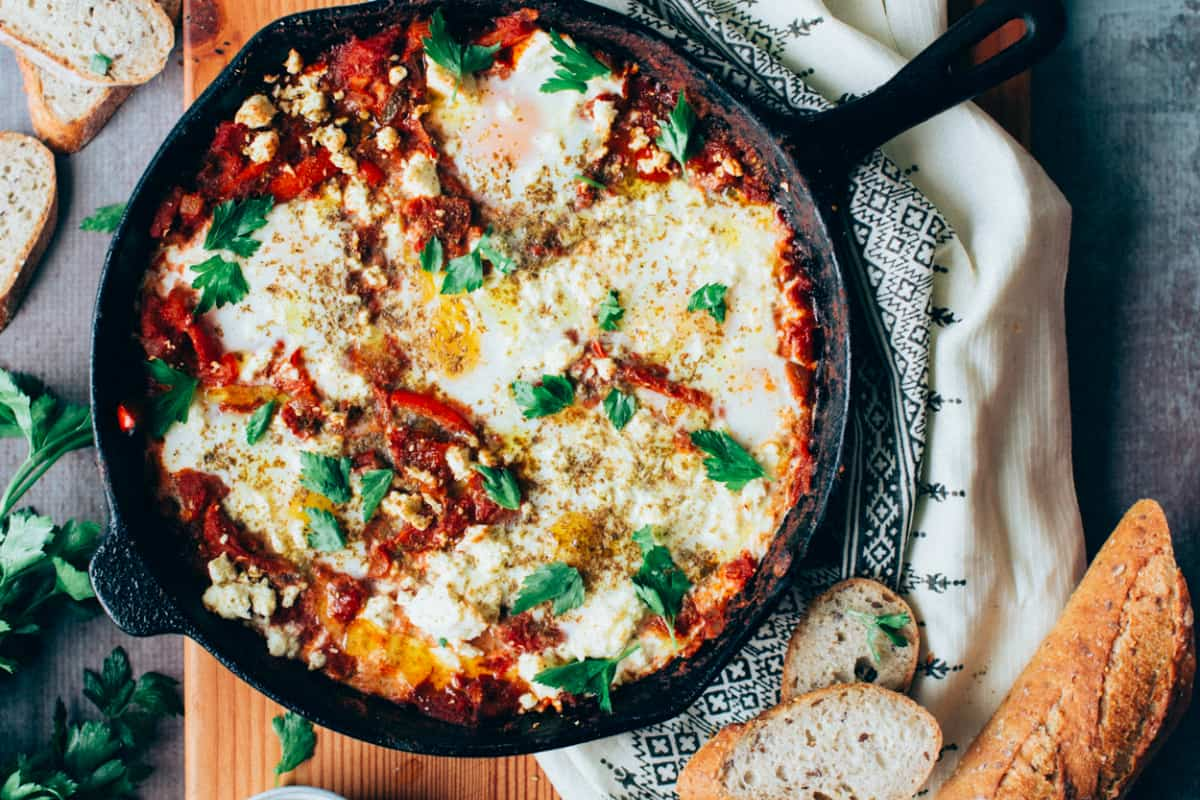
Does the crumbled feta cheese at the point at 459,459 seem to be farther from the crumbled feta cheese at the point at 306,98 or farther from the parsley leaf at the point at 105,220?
the parsley leaf at the point at 105,220

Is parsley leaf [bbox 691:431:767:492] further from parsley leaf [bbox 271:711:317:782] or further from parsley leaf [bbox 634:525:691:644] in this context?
parsley leaf [bbox 271:711:317:782]

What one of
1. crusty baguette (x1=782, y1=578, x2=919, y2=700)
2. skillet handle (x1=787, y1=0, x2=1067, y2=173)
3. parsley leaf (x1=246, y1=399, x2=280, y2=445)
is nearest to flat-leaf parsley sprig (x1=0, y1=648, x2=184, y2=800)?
parsley leaf (x1=246, y1=399, x2=280, y2=445)

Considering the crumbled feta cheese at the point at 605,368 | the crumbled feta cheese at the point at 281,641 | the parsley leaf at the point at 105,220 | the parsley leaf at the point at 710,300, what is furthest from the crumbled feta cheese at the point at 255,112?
the crumbled feta cheese at the point at 281,641

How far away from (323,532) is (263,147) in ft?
3.64

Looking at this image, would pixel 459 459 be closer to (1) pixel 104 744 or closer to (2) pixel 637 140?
(2) pixel 637 140

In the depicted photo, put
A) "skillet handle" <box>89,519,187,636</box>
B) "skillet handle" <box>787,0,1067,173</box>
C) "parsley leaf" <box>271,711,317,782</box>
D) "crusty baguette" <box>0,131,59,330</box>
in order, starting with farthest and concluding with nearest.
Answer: "crusty baguette" <box>0,131,59,330</box> → "parsley leaf" <box>271,711,317,782</box> → "skillet handle" <box>89,519,187,636</box> → "skillet handle" <box>787,0,1067,173</box>

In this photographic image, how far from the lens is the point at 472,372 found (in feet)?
10.1

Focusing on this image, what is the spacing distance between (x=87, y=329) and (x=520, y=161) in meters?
1.68

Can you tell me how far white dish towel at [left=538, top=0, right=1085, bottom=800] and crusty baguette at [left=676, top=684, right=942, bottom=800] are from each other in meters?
0.24

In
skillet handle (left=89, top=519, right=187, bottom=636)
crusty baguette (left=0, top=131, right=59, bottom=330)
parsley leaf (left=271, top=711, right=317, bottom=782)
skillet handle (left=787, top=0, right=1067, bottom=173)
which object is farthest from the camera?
crusty baguette (left=0, top=131, right=59, bottom=330)

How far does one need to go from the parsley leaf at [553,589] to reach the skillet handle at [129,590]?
0.93 metres

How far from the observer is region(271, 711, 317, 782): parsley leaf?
3.34 m

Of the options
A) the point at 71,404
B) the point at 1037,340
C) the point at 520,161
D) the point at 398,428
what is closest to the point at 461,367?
the point at 398,428

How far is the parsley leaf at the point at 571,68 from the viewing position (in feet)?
9.79
